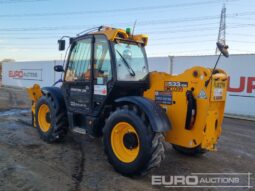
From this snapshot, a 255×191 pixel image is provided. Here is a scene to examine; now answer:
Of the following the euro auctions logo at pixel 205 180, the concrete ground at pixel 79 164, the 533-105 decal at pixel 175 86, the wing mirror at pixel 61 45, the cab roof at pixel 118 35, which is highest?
the cab roof at pixel 118 35

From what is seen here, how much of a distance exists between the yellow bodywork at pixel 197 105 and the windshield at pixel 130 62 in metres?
0.62

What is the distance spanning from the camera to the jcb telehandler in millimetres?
4848

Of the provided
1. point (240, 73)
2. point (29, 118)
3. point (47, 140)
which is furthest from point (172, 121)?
point (240, 73)

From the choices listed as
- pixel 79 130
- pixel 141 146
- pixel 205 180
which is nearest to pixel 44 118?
pixel 79 130

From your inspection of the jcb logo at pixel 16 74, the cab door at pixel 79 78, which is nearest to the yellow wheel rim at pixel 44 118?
the cab door at pixel 79 78

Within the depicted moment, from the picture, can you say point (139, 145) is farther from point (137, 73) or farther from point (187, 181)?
point (137, 73)

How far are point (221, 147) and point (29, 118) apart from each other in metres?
6.22

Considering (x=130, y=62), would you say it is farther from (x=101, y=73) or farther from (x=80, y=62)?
(x=80, y=62)

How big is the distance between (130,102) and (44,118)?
10.3ft

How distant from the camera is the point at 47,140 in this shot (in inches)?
273

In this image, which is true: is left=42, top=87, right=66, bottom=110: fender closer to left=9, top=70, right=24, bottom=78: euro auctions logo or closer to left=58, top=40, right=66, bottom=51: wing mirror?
left=58, top=40, right=66, bottom=51: wing mirror

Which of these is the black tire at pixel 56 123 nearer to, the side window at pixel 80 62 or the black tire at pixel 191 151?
the side window at pixel 80 62

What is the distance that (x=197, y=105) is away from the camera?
507 cm

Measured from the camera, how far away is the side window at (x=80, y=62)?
6137 millimetres
